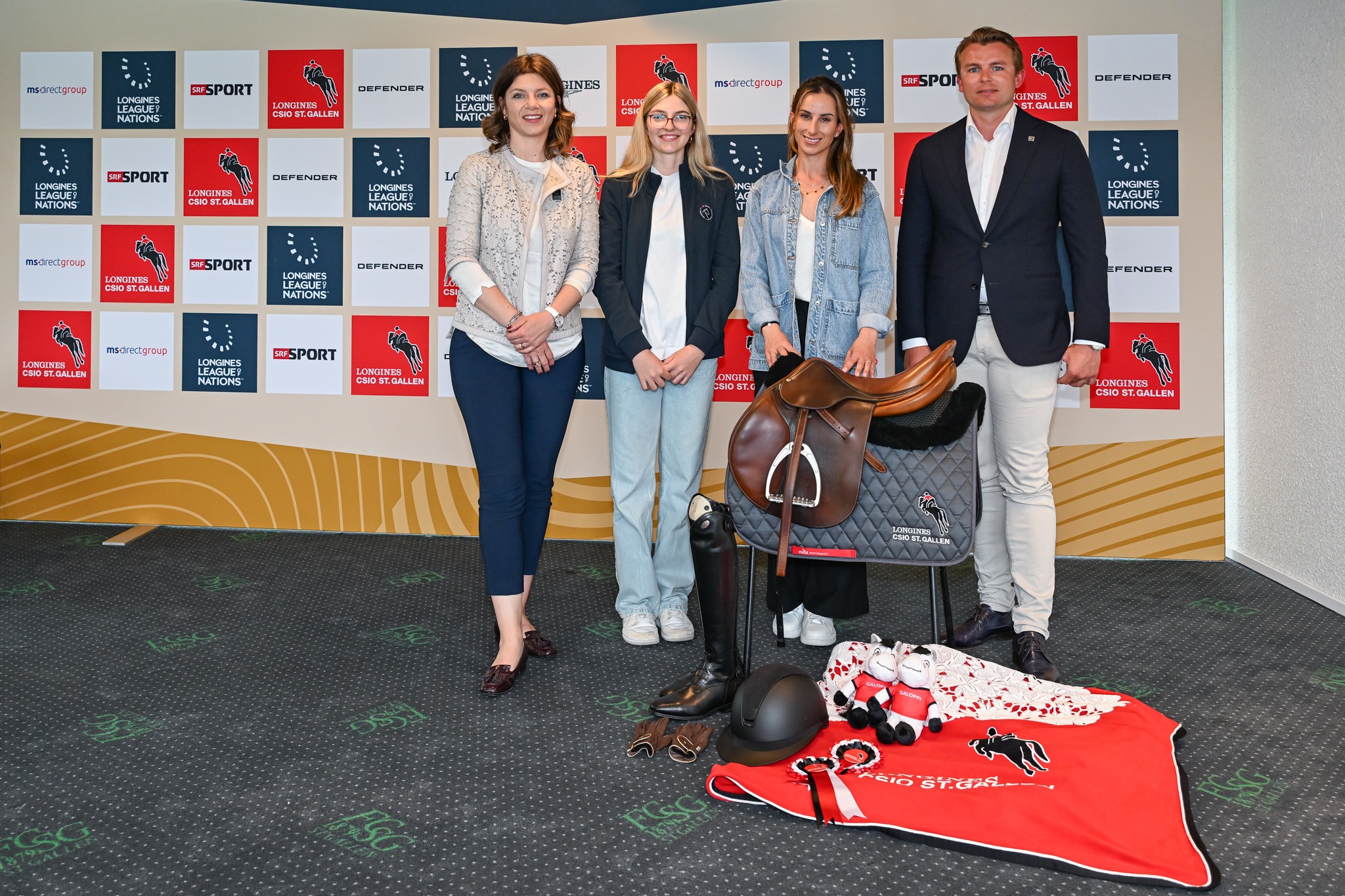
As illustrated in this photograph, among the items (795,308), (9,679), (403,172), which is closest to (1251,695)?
(795,308)

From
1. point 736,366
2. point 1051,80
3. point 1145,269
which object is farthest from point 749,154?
point 1145,269

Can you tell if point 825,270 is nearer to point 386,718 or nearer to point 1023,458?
point 1023,458

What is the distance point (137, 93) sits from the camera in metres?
4.19

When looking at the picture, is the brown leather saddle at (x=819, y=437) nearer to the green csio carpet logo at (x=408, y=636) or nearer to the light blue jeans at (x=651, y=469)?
the light blue jeans at (x=651, y=469)

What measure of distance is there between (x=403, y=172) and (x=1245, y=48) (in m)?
3.44

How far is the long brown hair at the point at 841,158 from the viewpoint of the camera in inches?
101

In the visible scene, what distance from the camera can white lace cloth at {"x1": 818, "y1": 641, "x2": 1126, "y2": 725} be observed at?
2049 millimetres

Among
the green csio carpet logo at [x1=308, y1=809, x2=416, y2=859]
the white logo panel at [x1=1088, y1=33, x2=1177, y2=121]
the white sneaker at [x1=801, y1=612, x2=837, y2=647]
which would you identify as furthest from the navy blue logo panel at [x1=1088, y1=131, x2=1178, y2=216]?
the green csio carpet logo at [x1=308, y1=809, x2=416, y2=859]

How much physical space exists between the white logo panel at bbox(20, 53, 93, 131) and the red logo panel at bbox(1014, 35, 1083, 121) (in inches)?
159

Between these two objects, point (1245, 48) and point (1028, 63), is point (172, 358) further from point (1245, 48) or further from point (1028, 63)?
point (1245, 48)

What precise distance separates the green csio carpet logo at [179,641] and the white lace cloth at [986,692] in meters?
1.78

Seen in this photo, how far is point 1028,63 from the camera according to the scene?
12.6 ft

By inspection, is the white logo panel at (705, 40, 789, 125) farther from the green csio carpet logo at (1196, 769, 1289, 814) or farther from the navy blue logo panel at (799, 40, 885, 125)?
the green csio carpet logo at (1196, 769, 1289, 814)

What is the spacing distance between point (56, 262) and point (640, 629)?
337 cm
